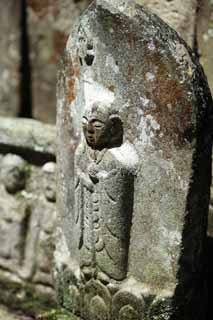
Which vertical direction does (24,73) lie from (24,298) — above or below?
above

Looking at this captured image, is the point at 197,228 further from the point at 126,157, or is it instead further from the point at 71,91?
the point at 71,91

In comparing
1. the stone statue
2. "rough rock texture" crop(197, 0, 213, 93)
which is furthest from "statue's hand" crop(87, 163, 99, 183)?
"rough rock texture" crop(197, 0, 213, 93)

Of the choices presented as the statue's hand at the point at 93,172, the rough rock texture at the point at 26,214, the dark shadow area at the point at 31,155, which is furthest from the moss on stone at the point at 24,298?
the statue's hand at the point at 93,172

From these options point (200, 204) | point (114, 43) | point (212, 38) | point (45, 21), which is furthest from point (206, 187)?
point (45, 21)

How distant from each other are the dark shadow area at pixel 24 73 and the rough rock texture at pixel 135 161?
3.23 ft

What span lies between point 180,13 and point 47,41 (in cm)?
88

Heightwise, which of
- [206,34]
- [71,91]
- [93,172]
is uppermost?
[206,34]

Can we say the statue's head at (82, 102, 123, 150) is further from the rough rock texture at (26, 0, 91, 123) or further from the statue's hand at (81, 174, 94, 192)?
the rough rock texture at (26, 0, 91, 123)

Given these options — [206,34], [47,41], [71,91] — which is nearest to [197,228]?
[71,91]

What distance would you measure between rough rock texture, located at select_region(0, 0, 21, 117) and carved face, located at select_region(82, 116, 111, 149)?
1187mm

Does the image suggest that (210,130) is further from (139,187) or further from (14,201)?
(14,201)

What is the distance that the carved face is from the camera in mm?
2217

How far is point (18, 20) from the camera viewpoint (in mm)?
3307

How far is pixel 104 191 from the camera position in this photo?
2.26 metres
